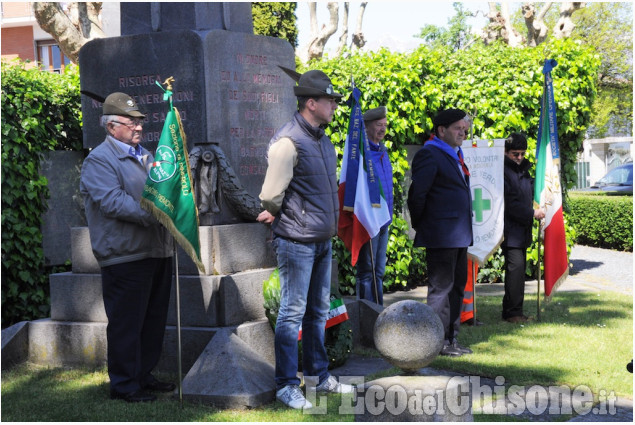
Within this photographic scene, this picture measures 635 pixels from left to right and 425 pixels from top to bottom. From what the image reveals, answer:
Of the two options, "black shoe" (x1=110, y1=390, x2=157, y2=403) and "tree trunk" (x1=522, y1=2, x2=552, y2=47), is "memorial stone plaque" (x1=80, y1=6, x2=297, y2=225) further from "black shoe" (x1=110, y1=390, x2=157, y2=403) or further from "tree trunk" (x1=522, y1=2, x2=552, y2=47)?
"tree trunk" (x1=522, y1=2, x2=552, y2=47)

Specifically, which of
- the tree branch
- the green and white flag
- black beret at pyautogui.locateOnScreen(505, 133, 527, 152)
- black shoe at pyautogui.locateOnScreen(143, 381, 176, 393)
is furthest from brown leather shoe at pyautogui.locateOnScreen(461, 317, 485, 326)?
the tree branch

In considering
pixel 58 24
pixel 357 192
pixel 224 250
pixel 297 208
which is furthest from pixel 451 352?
pixel 58 24

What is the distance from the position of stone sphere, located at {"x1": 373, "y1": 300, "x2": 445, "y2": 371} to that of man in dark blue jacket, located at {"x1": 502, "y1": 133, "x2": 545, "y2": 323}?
4.36m

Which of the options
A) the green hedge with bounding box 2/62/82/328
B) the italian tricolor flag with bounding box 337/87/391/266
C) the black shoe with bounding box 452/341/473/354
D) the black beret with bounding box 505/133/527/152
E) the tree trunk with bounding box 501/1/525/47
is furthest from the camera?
the tree trunk with bounding box 501/1/525/47

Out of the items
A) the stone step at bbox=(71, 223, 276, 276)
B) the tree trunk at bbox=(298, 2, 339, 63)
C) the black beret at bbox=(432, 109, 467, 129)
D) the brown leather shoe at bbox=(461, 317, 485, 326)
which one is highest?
the tree trunk at bbox=(298, 2, 339, 63)

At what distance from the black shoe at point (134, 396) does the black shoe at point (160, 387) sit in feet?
0.72

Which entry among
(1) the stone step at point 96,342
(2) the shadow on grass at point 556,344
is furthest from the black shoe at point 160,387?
(2) the shadow on grass at point 556,344

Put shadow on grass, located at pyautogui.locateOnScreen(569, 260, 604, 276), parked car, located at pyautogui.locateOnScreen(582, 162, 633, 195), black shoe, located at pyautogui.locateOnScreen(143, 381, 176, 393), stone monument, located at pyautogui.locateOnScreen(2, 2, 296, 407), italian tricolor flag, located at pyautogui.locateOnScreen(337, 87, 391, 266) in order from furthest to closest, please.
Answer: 1. parked car, located at pyautogui.locateOnScreen(582, 162, 633, 195)
2. shadow on grass, located at pyautogui.locateOnScreen(569, 260, 604, 276)
3. italian tricolor flag, located at pyautogui.locateOnScreen(337, 87, 391, 266)
4. stone monument, located at pyautogui.locateOnScreen(2, 2, 296, 407)
5. black shoe, located at pyautogui.locateOnScreen(143, 381, 176, 393)

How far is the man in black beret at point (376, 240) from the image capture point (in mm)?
8273

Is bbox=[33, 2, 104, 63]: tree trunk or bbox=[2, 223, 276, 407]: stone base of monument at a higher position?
bbox=[33, 2, 104, 63]: tree trunk

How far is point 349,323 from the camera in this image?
22.6 feet

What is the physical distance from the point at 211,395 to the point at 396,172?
5.63 meters

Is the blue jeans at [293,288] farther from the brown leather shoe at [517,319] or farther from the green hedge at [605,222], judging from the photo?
the green hedge at [605,222]

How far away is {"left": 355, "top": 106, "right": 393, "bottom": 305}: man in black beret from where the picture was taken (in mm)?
8273
